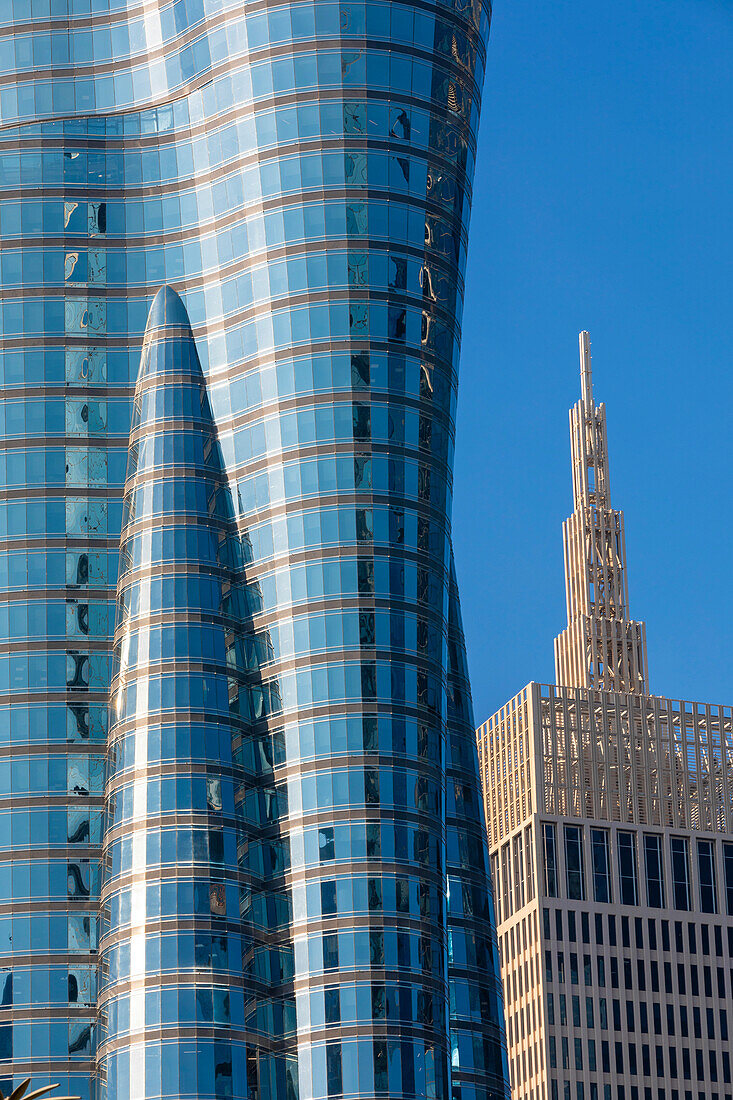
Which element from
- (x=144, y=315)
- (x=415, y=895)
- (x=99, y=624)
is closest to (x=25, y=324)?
(x=144, y=315)

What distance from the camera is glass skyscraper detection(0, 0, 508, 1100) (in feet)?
479

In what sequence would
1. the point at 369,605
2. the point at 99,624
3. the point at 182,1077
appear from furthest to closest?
the point at 99,624 → the point at 369,605 → the point at 182,1077

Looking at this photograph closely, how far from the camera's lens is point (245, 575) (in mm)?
159375

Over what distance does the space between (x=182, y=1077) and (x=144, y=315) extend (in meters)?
62.0

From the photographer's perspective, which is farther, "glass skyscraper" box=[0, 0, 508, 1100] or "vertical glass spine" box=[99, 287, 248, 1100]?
"glass skyscraper" box=[0, 0, 508, 1100]

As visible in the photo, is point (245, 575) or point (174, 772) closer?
point (174, 772)

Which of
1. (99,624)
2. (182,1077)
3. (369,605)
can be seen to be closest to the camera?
(182,1077)

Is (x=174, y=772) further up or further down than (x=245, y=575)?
further down

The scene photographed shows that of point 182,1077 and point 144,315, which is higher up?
point 144,315

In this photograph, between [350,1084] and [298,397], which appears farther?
[298,397]

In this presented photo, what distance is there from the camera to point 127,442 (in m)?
169

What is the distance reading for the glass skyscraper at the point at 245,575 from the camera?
14600 centimetres

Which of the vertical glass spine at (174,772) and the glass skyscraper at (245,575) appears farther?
the glass skyscraper at (245,575)

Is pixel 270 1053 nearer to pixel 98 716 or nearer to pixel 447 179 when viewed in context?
pixel 98 716
